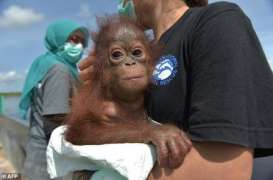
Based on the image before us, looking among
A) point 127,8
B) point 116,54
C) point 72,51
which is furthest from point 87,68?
point 72,51

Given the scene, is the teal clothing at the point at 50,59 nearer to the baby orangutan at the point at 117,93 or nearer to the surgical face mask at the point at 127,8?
the surgical face mask at the point at 127,8

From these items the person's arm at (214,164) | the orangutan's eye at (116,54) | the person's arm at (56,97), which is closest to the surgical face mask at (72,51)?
the person's arm at (56,97)

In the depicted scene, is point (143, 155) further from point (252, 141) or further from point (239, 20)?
point (239, 20)

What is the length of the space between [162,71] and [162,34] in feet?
0.74

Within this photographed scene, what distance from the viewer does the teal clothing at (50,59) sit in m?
3.01

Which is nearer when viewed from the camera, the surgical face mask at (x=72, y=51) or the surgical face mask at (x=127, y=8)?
the surgical face mask at (x=127, y=8)

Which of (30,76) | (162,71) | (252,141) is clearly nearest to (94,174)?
(162,71)

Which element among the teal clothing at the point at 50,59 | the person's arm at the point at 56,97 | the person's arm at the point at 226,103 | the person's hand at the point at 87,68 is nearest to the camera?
the person's arm at the point at 226,103

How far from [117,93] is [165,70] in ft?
0.78

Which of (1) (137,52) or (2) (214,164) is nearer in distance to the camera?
(2) (214,164)

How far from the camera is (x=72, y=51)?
130 inches

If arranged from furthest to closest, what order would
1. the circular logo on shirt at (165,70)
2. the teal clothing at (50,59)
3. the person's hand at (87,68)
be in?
the teal clothing at (50,59) < the person's hand at (87,68) < the circular logo on shirt at (165,70)

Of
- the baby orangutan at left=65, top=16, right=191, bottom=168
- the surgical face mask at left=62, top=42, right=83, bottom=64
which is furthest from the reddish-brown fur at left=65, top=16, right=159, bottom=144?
the surgical face mask at left=62, top=42, right=83, bottom=64

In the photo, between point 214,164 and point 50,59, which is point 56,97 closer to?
point 50,59
